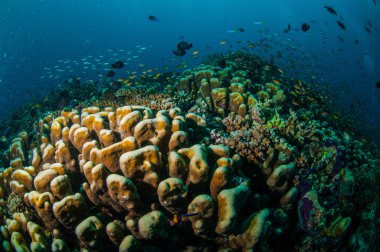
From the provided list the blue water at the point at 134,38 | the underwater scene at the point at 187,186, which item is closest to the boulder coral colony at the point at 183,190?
the underwater scene at the point at 187,186

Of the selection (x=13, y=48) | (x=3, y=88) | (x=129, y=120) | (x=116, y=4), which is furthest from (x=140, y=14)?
(x=129, y=120)

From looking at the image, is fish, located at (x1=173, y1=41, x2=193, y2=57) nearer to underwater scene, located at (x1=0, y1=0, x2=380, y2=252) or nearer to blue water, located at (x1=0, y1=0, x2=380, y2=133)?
underwater scene, located at (x1=0, y1=0, x2=380, y2=252)

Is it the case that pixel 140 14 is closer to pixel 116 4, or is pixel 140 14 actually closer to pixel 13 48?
pixel 116 4

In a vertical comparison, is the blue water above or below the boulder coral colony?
below

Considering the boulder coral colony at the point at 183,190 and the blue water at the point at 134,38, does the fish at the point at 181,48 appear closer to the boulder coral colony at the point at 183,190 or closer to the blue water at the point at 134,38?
the boulder coral colony at the point at 183,190

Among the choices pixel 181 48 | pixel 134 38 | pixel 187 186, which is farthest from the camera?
pixel 134 38

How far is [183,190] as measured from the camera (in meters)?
2.98

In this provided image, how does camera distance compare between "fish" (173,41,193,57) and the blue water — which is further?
the blue water

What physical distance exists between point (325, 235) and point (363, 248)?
43.6 inches

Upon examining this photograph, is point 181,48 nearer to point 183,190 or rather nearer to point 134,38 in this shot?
point 183,190

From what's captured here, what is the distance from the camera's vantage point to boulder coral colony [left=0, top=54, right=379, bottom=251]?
299 centimetres

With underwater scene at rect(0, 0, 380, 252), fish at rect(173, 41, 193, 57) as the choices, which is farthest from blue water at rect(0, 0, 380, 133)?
underwater scene at rect(0, 0, 380, 252)

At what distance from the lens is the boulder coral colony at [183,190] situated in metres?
2.99

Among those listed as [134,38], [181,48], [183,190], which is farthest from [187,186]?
[134,38]
